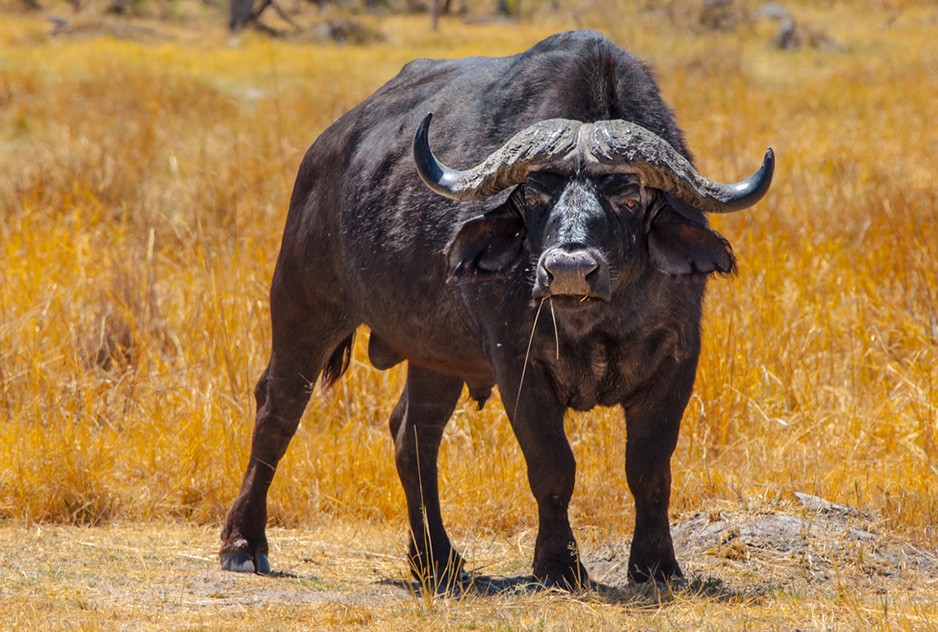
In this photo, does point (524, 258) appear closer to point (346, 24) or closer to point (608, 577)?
point (608, 577)

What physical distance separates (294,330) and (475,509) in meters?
1.21

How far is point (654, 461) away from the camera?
4637 mm

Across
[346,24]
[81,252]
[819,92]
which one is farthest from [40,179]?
[346,24]

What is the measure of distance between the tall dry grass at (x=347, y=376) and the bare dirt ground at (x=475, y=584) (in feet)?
0.88

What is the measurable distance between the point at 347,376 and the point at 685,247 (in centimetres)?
344

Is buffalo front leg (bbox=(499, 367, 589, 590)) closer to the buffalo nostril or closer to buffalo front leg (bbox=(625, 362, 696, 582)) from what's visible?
buffalo front leg (bbox=(625, 362, 696, 582))

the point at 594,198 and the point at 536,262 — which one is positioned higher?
the point at 594,198

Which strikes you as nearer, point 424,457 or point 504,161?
point 504,161

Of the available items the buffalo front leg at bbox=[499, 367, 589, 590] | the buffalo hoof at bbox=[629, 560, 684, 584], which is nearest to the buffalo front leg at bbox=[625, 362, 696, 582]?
the buffalo hoof at bbox=[629, 560, 684, 584]

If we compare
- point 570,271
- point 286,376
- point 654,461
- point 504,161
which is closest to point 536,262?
point 504,161

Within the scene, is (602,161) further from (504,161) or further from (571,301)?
(571,301)

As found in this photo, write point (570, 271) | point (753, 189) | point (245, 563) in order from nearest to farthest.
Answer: point (570, 271) < point (753, 189) < point (245, 563)

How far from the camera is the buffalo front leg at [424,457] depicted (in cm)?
548

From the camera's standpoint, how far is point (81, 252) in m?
9.60
